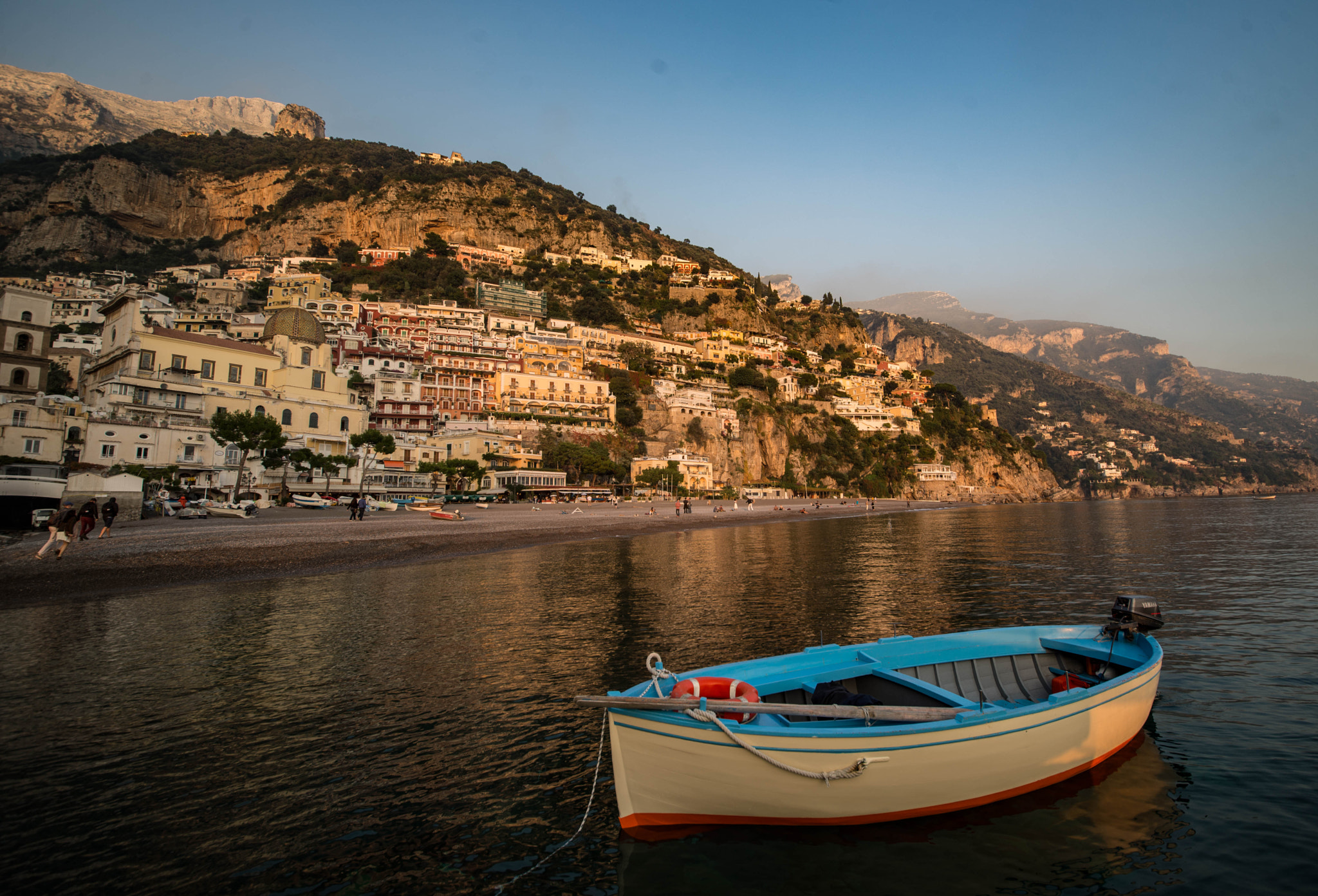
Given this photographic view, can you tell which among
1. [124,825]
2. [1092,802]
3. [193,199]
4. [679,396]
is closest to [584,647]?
[124,825]

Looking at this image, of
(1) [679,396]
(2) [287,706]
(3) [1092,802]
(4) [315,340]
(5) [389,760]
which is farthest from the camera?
(1) [679,396]

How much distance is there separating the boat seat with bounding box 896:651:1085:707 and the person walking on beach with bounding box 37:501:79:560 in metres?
24.1

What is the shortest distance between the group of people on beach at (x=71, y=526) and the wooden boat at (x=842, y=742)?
72.0 feet

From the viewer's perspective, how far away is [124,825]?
606cm

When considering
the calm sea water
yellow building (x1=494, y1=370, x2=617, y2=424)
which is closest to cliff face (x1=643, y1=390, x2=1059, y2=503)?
yellow building (x1=494, y1=370, x2=617, y2=424)

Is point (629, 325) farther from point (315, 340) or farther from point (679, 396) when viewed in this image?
point (315, 340)

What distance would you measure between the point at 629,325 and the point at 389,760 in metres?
118

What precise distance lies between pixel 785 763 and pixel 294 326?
65337mm

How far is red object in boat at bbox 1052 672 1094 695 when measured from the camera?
8.25m

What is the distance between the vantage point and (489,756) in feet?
25.4

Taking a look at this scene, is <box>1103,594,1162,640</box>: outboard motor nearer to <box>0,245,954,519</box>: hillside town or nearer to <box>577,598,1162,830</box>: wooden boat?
<box>577,598,1162,830</box>: wooden boat

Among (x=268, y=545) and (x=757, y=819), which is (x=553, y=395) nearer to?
(x=268, y=545)

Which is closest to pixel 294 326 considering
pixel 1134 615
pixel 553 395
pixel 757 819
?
pixel 553 395

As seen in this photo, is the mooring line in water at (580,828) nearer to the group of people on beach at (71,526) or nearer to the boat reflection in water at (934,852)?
the boat reflection in water at (934,852)
